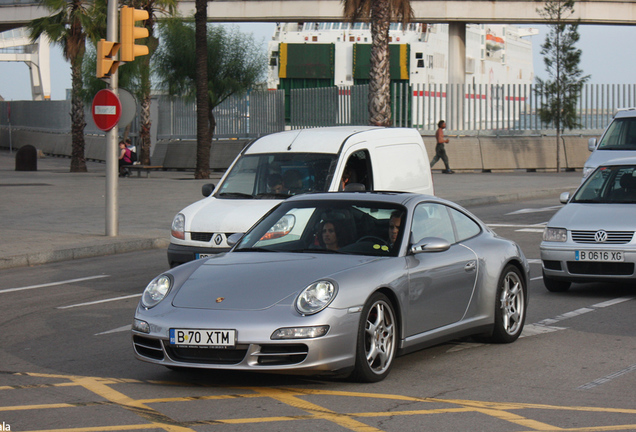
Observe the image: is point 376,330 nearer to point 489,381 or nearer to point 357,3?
point 489,381

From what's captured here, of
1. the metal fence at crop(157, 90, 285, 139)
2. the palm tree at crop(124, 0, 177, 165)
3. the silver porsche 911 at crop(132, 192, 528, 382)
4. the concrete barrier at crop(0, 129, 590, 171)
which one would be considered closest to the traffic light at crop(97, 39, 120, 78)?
the silver porsche 911 at crop(132, 192, 528, 382)

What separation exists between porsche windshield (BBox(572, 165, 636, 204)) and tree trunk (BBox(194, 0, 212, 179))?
65.0 ft

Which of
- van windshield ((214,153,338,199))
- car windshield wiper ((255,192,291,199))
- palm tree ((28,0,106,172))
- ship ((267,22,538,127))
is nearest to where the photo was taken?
car windshield wiper ((255,192,291,199))

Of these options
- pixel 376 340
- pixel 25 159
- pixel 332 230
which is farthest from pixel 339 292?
pixel 25 159

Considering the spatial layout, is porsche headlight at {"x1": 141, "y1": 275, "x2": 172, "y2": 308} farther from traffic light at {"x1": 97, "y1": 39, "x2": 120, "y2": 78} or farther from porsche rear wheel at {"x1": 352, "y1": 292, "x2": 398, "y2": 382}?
traffic light at {"x1": 97, "y1": 39, "x2": 120, "y2": 78}

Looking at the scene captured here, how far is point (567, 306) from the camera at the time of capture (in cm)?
963

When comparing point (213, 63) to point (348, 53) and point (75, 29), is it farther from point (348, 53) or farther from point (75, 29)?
point (348, 53)

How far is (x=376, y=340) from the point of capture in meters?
6.32

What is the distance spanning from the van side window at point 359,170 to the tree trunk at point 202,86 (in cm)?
1845

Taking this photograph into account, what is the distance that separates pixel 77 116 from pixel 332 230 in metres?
30.8

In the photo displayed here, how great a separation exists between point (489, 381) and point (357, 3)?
22.8 metres

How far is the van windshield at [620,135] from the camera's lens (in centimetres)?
1741

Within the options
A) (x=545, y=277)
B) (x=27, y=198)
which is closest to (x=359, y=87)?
(x=27, y=198)

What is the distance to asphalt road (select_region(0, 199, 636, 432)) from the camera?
5.35 m
